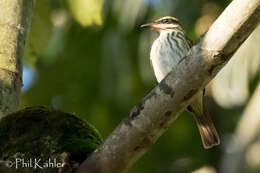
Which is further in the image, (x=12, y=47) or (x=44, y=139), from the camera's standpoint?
(x=12, y=47)

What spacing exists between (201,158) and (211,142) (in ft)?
14.4

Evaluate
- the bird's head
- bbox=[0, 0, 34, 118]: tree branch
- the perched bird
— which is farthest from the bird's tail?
bbox=[0, 0, 34, 118]: tree branch

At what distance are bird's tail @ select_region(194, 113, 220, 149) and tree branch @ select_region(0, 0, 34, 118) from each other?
1.60 metres

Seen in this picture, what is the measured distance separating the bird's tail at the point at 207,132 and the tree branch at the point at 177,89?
178 cm

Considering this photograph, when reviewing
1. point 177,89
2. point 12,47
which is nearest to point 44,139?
point 12,47

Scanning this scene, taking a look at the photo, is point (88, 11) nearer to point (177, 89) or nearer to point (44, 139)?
point (44, 139)

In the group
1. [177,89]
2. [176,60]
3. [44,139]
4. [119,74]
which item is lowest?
[177,89]

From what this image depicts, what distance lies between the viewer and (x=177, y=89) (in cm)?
298

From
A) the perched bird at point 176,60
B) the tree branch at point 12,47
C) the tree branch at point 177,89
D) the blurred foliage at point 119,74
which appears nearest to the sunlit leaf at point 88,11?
the tree branch at point 12,47

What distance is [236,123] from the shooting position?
9211 mm

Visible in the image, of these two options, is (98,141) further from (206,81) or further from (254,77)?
(254,77)

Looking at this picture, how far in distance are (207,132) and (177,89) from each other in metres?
1.99

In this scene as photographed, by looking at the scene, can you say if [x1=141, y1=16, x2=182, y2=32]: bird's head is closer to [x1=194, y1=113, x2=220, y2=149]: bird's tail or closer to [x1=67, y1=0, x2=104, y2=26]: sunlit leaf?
[x1=194, y1=113, x2=220, y2=149]: bird's tail

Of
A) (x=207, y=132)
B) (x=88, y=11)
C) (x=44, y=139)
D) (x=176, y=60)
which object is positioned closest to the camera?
(x=44, y=139)
